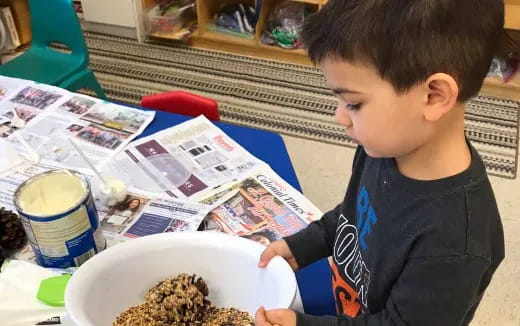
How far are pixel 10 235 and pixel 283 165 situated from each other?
46 centimetres

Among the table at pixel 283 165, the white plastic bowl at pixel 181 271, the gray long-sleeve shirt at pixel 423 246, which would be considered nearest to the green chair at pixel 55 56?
the table at pixel 283 165

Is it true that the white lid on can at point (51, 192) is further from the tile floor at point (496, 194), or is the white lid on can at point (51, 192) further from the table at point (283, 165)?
the tile floor at point (496, 194)

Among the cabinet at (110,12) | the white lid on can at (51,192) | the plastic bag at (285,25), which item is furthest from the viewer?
the cabinet at (110,12)

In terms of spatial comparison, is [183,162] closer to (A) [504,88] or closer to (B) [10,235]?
(B) [10,235]

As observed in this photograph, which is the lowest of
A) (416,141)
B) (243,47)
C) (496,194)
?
(496,194)

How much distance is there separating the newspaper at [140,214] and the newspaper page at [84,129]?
0.09 meters

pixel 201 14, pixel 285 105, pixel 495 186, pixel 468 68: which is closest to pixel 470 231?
pixel 468 68

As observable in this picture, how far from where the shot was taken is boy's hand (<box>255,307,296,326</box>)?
2.02 feet

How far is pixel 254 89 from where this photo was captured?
220cm

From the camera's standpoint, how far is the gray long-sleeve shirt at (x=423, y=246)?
Result: 0.56 meters

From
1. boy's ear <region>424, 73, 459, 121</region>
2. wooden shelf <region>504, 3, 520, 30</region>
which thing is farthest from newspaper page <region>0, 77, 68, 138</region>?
wooden shelf <region>504, 3, 520, 30</region>

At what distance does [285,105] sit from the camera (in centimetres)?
211

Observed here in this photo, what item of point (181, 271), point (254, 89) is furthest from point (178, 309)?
point (254, 89)

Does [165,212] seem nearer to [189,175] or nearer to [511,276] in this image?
[189,175]
